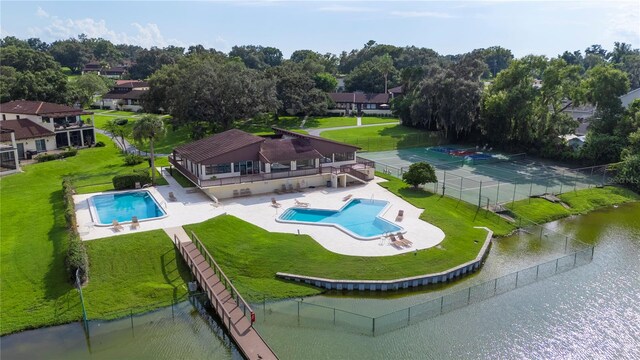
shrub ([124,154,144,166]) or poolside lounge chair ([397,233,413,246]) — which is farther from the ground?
shrub ([124,154,144,166])

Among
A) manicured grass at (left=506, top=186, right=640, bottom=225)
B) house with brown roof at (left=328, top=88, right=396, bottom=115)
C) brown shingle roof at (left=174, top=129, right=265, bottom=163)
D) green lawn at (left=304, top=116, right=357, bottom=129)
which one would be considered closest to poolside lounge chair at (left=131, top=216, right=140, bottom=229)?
brown shingle roof at (left=174, top=129, right=265, bottom=163)

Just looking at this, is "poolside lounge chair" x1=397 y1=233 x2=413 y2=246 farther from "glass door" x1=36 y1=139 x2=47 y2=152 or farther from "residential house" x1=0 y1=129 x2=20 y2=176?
"glass door" x1=36 y1=139 x2=47 y2=152

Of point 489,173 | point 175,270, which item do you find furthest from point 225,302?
point 489,173

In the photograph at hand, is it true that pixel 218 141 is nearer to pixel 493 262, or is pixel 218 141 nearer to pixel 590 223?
pixel 493 262

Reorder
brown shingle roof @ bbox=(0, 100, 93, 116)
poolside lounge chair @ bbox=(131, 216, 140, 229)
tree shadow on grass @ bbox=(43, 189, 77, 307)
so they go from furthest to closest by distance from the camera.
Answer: brown shingle roof @ bbox=(0, 100, 93, 116) → poolside lounge chair @ bbox=(131, 216, 140, 229) → tree shadow on grass @ bbox=(43, 189, 77, 307)

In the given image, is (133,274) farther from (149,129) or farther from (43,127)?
(43,127)

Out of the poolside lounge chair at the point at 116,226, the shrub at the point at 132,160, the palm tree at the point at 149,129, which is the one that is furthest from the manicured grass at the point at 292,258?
the shrub at the point at 132,160

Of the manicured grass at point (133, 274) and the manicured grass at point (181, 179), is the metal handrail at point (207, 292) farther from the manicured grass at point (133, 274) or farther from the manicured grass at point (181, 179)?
the manicured grass at point (181, 179)

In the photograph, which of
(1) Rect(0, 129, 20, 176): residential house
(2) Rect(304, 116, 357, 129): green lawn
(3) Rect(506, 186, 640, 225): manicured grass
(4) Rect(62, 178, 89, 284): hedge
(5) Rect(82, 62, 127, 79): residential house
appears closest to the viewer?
(4) Rect(62, 178, 89, 284): hedge
